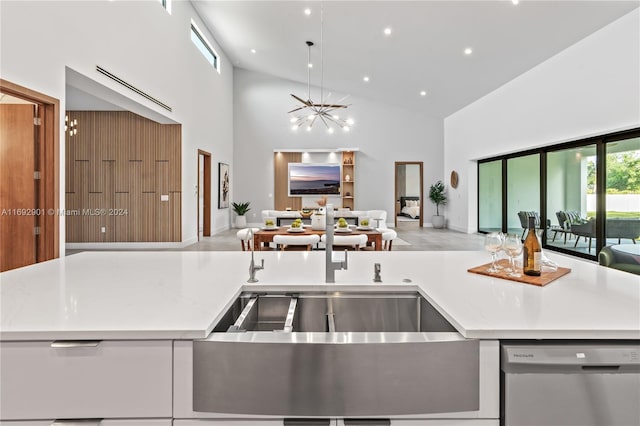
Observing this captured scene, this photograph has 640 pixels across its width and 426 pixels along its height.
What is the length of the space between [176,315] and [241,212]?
32.2 feet

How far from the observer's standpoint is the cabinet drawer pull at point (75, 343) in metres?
0.86

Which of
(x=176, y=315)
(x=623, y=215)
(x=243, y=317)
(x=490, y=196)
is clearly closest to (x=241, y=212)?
(x=490, y=196)

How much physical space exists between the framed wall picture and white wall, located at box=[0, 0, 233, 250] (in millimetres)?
280

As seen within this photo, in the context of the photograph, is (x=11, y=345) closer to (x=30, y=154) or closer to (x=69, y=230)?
(x=30, y=154)

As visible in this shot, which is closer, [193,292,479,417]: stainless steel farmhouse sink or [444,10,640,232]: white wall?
[193,292,479,417]: stainless steel farmhouse sink

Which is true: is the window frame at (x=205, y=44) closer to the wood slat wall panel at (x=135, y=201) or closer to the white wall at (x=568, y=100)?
the wood slat wall panel at (x=135, y=201)

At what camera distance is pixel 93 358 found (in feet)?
2.86

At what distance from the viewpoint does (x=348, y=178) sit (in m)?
11.0

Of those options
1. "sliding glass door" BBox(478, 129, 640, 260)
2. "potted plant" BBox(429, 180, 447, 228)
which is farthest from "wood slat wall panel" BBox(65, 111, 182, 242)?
"potted plant" BBox(429, 180, 447, 228)

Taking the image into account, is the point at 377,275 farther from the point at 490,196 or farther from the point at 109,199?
the point at 490,196

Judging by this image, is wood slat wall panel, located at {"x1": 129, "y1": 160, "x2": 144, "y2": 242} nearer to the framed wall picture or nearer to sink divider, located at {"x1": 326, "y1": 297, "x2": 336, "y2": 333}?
the framed wall picture

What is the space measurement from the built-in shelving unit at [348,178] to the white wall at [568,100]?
3.48 meters

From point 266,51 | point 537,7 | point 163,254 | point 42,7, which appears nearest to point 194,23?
point 266,51

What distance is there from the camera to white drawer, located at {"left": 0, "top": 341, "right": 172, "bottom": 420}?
2.82ft
